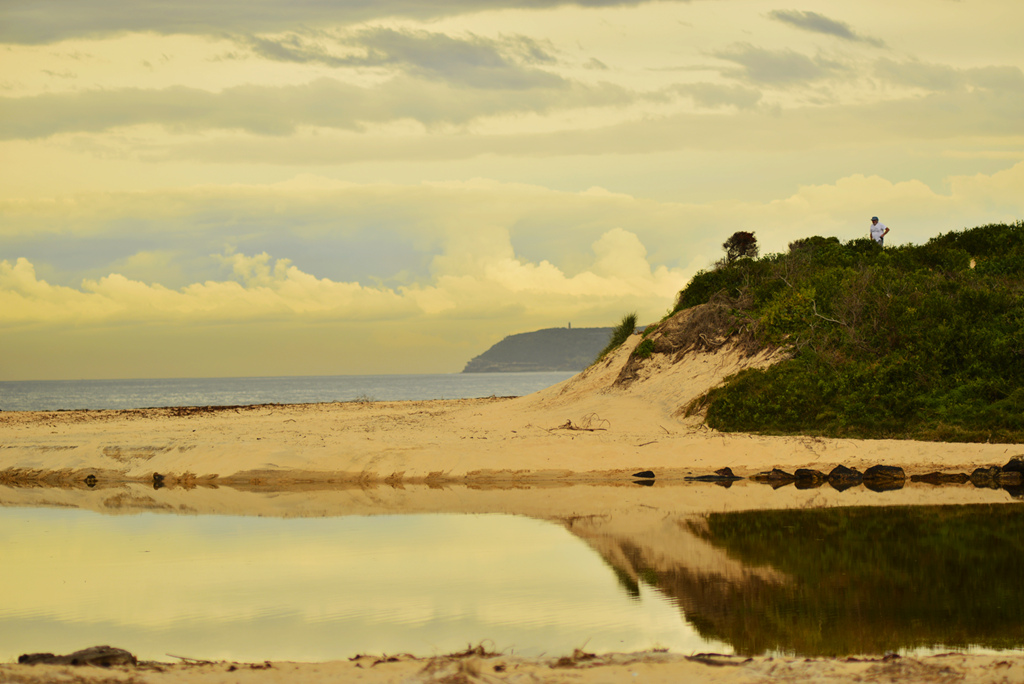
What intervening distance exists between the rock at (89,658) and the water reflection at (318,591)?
0.66 meters

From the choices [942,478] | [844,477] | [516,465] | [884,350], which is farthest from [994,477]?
[516,465]

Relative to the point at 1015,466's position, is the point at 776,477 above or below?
below

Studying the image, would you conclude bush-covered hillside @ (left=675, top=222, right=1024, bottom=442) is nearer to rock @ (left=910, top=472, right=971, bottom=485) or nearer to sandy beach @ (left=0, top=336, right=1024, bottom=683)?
sandy beach @ (left=0, top=336, right=1024, bottom=683)

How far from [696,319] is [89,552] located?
21.2m

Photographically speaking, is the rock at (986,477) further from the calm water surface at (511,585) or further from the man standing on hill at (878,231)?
the man standing on hill at (878,231)

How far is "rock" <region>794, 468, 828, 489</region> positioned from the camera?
60.3 feet

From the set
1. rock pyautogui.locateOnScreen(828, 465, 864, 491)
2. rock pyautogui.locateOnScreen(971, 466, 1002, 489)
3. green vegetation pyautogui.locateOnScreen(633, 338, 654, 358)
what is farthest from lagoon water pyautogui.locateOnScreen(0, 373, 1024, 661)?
green vegetation pyautogui.locateOnScreen(633, 338, 654, 358)

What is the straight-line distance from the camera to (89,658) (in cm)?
675

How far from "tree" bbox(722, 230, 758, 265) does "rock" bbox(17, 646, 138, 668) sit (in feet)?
104

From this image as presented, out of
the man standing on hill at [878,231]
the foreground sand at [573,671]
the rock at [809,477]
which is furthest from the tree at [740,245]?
the foreground sand at [573,671]

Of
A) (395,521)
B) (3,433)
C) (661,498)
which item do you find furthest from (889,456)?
(3,433)

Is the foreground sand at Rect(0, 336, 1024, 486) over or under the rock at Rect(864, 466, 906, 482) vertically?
over

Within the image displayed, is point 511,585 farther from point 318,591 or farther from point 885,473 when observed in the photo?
point 885,473

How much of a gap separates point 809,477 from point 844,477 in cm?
66
